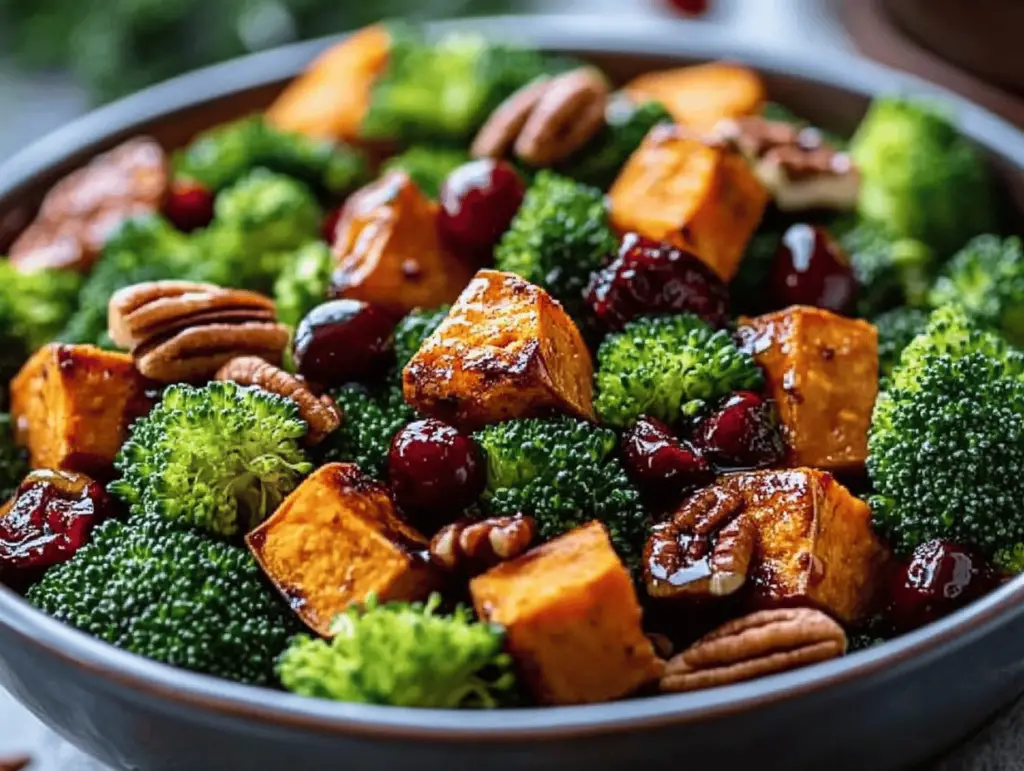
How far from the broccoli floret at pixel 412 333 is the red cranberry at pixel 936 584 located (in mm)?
654

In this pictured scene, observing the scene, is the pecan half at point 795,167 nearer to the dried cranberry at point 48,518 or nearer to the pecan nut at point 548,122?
the pecan nut at point 548,122

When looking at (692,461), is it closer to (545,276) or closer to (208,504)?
(545,276)

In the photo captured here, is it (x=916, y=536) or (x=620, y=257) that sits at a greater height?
(x=620, y=257)

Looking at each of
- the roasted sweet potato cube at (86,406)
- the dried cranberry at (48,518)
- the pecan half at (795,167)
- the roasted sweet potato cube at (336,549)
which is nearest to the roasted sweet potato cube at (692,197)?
the pecan half at (795,167)

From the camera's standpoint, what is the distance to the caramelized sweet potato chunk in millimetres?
2461

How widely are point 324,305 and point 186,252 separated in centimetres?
51

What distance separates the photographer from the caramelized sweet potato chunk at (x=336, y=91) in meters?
2.46

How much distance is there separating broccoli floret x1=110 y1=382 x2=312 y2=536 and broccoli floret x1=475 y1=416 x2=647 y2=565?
0.80 ft

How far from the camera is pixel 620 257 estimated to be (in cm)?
182

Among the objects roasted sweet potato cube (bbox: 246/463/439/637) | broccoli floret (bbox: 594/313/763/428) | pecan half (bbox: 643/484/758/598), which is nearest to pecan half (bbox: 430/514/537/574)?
roasted sweet potato cube (bbox: 246/463/439/637)

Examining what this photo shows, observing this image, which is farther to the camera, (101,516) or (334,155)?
(334,155)

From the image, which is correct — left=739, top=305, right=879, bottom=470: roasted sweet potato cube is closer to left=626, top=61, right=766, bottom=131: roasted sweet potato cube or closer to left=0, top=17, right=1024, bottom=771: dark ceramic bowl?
left=0, top=17, right=1024, bottom=771: dark ceramic bowl

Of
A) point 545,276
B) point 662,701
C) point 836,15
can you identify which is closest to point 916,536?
point 662,701

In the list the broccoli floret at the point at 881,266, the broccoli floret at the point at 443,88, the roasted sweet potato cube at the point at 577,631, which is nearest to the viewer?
the roasted sweet potato cube at the point at 577,631
